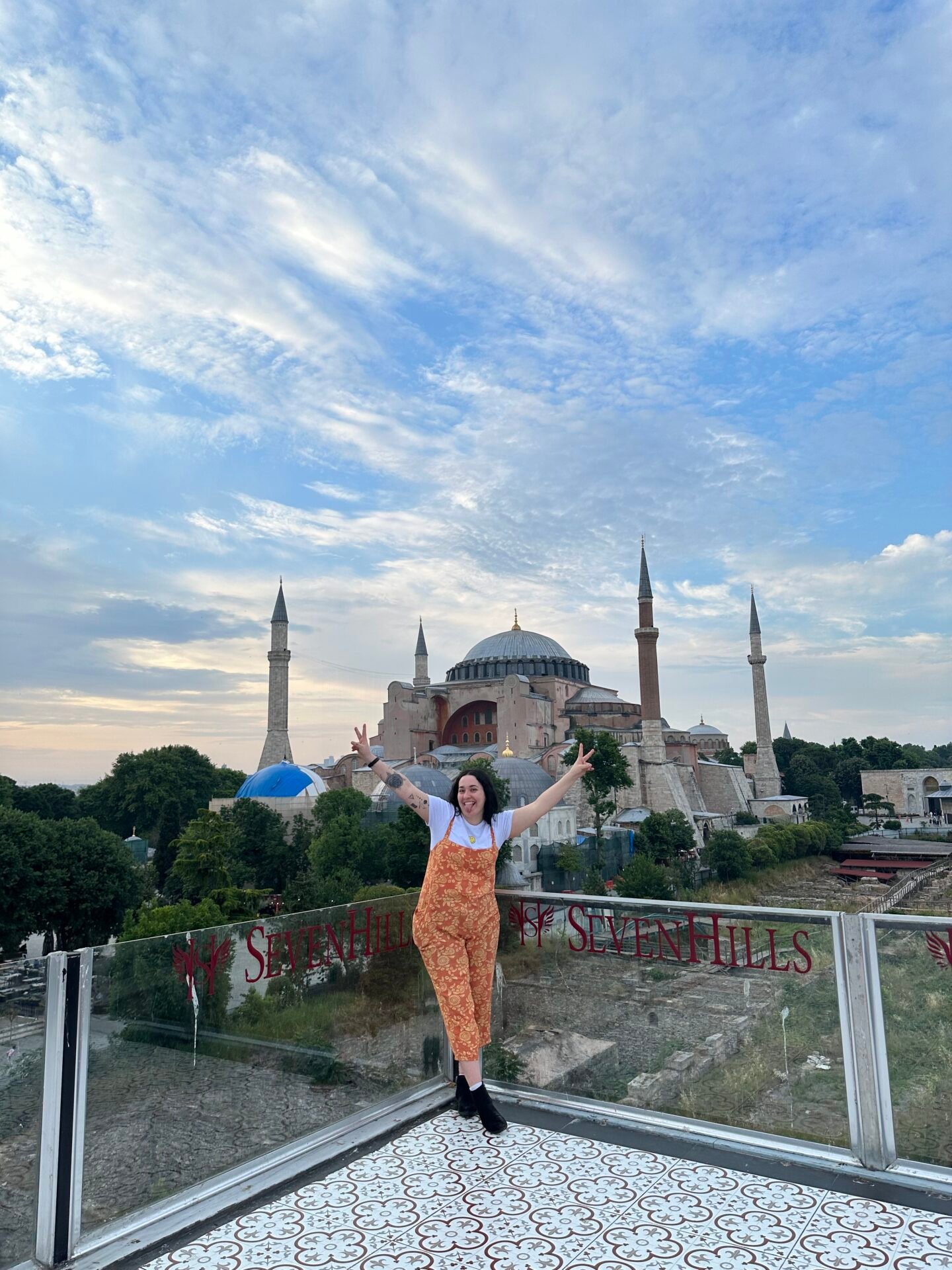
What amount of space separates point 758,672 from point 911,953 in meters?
36.4

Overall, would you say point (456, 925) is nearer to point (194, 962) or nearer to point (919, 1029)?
point (194, 962)

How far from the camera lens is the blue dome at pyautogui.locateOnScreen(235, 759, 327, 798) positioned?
86.0ft

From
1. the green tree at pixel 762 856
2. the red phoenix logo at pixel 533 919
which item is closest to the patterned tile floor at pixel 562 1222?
the red phoenix logo at pixel 533 919

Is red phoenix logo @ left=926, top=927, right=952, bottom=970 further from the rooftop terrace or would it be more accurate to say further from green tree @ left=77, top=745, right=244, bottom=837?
green tree @ left=77, top=745, right=244, bottom=837

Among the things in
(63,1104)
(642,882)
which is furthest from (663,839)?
(63,1104)

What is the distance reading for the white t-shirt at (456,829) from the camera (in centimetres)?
296

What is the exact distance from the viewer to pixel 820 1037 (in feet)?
8.49

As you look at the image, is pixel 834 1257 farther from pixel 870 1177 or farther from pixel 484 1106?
pixel 484 1106

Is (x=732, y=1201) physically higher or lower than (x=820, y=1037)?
lower

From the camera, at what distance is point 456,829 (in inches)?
117

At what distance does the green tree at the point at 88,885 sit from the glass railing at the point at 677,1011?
52.8 feet

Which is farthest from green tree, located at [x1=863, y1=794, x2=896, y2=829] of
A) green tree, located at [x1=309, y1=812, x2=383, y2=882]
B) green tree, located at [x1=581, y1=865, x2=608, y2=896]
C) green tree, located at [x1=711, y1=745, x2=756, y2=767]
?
green tree, located at [x1=309, y1=812, x2=383, y2=882]

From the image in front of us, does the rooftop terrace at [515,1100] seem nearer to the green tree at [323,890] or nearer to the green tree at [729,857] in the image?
the green tree at [323,890]

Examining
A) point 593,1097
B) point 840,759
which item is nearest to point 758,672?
point 840,759
